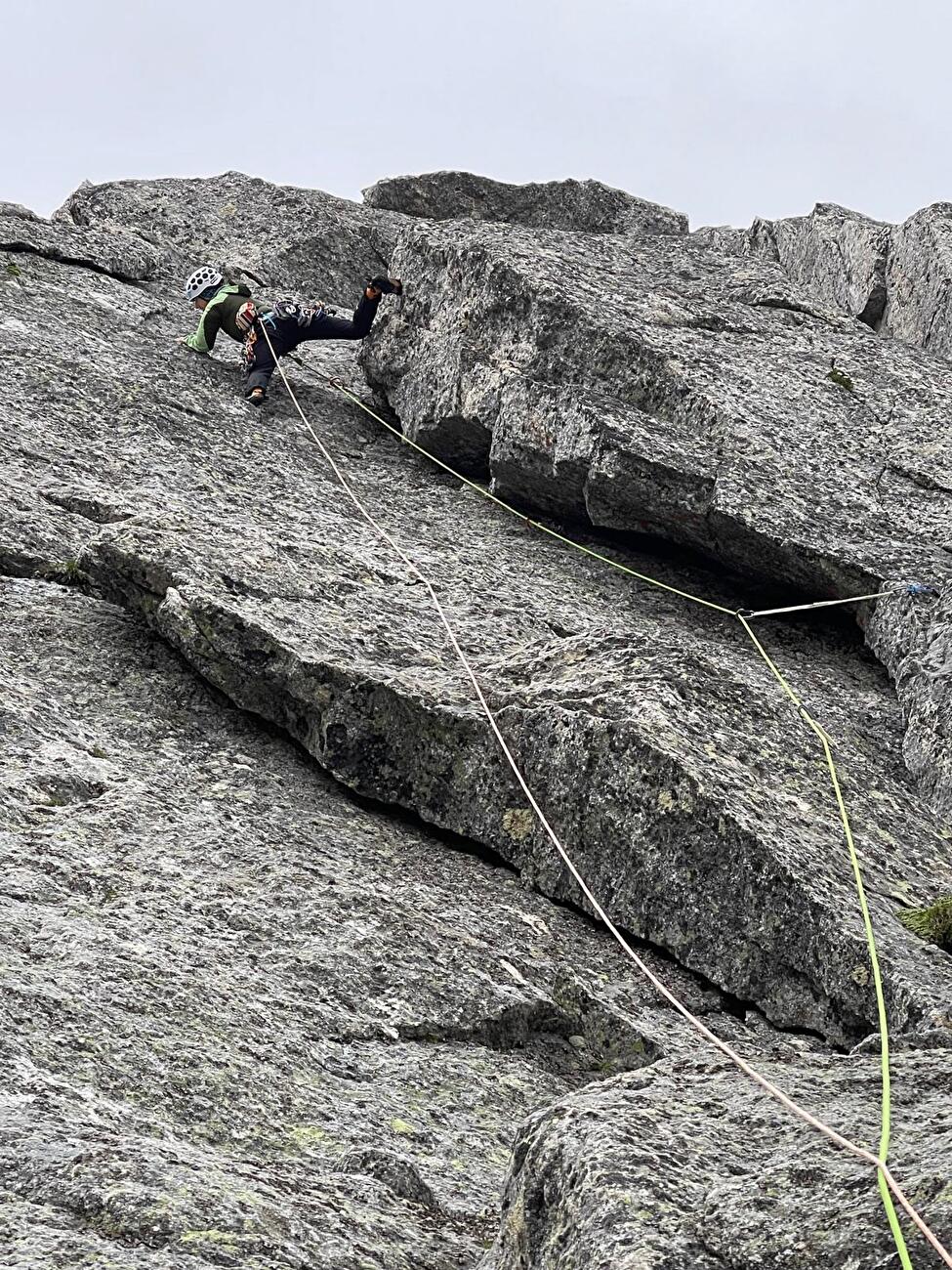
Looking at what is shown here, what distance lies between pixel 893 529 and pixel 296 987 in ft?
29.2

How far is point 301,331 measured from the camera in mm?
18406

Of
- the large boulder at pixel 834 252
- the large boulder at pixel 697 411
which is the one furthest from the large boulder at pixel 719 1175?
the large boulder at pixel 834 252

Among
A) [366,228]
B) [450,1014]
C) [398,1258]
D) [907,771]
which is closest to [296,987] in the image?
[450,1014]

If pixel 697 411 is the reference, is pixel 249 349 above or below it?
below

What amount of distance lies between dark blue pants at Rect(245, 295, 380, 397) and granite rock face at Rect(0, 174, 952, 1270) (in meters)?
0.32

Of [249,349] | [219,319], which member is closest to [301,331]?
[249,349]

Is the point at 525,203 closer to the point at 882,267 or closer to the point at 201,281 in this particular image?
the point at 882,267

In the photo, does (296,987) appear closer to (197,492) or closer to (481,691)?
(481,691)

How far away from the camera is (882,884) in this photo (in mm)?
10062

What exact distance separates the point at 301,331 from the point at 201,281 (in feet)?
6.14

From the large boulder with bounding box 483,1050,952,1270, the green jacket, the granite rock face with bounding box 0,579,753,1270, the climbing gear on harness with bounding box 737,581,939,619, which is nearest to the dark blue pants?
the green jacket

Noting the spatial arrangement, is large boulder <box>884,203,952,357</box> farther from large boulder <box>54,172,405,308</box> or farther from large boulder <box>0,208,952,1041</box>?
large boulder <box>54,172,405,308</box>

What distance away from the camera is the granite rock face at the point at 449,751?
6.73m

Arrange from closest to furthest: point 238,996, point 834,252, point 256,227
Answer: point 238,996 < point 256,227 < point 834,252
